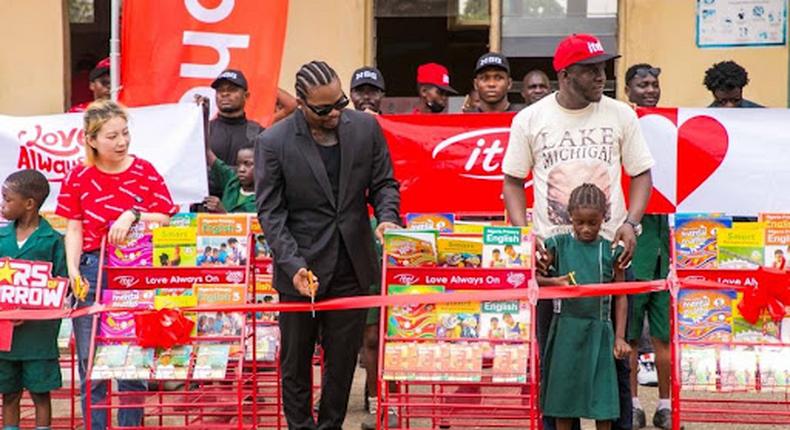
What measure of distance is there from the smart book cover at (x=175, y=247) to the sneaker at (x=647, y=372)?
12.1 ft

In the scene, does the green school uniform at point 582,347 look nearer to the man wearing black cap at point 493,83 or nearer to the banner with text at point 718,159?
the banner with text at point 718,159

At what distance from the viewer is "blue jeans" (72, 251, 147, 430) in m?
7.79

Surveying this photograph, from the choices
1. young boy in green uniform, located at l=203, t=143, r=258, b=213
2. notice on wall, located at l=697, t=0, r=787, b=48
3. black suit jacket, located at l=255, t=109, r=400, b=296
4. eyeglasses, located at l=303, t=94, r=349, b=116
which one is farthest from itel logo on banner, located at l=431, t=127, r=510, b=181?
notice on wall, located at l=697, t=0, r=787, b=48

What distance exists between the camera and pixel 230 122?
991cm

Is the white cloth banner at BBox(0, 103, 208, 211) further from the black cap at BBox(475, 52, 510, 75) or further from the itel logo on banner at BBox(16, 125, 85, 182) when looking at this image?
the black cap at BBox(475, 52, 510, 75)

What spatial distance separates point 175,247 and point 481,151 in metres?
2.59

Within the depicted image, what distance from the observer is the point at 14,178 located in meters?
8.05

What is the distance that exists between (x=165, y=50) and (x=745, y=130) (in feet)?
13.0

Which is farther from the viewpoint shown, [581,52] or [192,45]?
[192,45]

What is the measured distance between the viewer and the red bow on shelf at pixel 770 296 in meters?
7.14

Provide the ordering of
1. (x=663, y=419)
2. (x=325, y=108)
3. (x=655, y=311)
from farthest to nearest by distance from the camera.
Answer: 1. (x=655, y=311)
2. (x=663, y=419)
3. (x=325, y=108)

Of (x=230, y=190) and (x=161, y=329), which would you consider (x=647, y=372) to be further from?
(x=161, y=329)

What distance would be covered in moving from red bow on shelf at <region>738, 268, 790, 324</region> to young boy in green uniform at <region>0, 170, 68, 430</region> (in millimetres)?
3955

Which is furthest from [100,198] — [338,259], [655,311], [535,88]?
[535,88]
